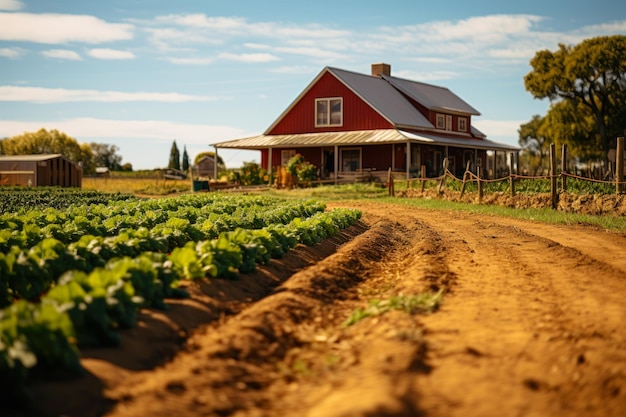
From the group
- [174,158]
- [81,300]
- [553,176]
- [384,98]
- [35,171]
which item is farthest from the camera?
[174,158]

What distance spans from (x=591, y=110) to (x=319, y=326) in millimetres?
55929

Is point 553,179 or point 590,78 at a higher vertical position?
point 590,78

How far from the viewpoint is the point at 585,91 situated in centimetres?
5859

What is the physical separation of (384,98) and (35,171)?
21915 mm

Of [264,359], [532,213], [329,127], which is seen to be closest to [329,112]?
[329,127]

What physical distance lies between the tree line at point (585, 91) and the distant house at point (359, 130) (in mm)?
10623

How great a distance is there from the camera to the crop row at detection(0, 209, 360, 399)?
589 centimetres

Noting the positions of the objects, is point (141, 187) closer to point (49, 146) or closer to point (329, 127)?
point (329, 127)

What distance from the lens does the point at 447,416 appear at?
5.41 metres

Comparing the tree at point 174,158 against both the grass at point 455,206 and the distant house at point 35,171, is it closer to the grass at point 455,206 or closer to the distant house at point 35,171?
the distant house at point 35,171

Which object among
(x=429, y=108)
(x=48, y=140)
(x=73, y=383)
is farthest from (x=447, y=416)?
(x=48, y=140)

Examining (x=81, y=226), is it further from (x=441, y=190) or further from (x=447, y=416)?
(x=441, y=190)

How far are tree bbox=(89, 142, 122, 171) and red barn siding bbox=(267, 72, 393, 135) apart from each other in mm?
64906

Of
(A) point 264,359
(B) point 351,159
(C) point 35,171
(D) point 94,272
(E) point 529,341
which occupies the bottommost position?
(A) point 264,359
